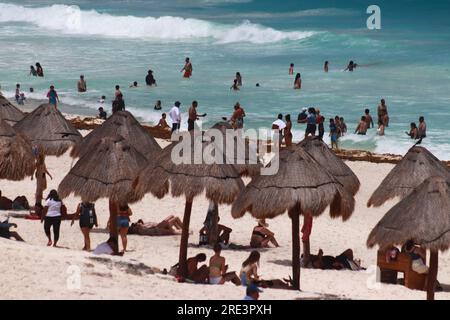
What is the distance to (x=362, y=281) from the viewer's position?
1395cm

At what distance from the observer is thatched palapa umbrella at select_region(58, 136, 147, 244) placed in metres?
13.8

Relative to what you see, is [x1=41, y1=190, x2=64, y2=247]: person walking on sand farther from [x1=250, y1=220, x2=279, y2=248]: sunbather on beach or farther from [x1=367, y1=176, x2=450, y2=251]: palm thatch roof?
[x1=367, y1=176, x2=450, y2=251]: palm thatch roof

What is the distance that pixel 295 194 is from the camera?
12.4 meters

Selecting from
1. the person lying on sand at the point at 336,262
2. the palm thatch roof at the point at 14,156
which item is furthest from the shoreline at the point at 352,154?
the palm thatch roof at the point at 14,156

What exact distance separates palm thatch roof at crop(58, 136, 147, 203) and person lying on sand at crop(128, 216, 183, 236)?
2.39 meters

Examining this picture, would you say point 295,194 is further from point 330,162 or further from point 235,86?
point 235,86

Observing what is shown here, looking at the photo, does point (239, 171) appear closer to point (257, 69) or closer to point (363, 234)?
point (363, 234)

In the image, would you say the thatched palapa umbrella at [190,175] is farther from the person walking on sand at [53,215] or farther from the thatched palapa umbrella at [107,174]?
the person walking on sand at [53,215]

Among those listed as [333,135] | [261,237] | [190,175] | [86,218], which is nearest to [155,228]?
[261,237]

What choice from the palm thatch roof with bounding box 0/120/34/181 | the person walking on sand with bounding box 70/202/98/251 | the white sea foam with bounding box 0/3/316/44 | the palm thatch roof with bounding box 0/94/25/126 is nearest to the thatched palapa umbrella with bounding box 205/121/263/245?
the person walking on sand with bounding box 70/202/98/251

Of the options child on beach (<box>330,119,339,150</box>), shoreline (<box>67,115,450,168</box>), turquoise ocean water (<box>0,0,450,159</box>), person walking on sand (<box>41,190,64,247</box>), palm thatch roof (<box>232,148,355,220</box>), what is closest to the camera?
palm thatch roof (<box>232,148,355,220</box>)
